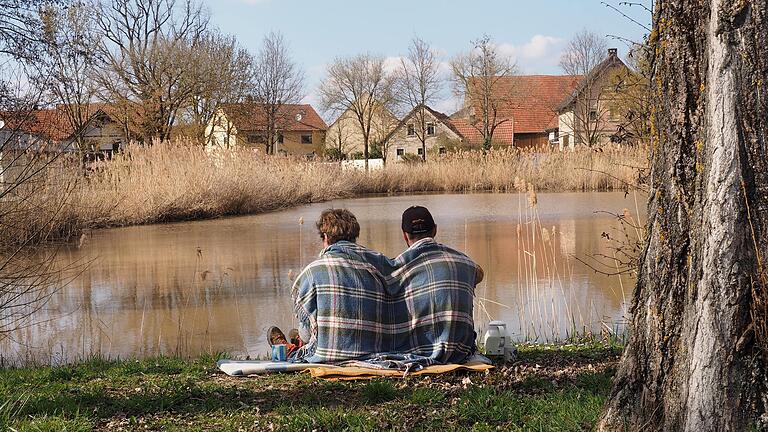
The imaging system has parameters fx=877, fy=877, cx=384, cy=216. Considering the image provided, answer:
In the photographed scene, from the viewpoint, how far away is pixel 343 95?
55.4m

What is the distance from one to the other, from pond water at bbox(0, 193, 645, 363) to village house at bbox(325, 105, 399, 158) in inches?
1511

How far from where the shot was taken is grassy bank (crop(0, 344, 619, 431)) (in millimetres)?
3666

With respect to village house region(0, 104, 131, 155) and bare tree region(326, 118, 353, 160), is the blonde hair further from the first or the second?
bare tree region(326, 118, 353, 160)

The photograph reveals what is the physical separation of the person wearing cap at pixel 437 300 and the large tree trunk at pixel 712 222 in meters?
1.86

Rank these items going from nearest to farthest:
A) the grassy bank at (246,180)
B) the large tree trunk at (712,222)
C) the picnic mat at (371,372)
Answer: the large tree trunk at (712,222)
the picnic mat at (371,372)
the grassy bank at (246,180)

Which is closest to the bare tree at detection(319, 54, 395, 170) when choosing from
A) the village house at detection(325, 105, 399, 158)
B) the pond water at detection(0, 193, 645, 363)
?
the village house at detection(325, 105, 399, 158)

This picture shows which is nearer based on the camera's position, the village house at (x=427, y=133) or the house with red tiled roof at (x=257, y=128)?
the house with red tiled roof at (x=257, y=128)

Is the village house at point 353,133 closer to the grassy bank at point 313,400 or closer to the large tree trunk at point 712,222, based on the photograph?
the grassy bank at point 313,400

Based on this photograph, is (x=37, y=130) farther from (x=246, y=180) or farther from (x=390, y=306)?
(x=246, y=180)

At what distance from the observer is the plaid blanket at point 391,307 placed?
4.89 meters

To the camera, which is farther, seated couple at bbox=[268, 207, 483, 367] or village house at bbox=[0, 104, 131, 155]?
village house at bbox=[0, 104, 131, 155]

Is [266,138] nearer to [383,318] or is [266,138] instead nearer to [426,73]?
[426,73]

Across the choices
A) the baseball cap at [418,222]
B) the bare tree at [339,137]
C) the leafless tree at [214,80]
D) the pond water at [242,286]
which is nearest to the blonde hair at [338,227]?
the baseball cap at [418,222]

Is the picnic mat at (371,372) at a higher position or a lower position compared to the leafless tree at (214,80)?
lower
